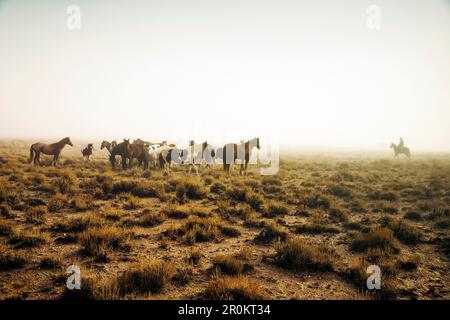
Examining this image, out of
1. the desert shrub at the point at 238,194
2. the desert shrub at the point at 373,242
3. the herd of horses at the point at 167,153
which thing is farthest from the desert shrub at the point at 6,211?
the herd of horses at the point at 167,153

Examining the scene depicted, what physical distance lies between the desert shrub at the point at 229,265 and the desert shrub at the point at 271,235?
1904 millimetres

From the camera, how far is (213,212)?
10219 mm

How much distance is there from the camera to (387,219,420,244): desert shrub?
7.80 m

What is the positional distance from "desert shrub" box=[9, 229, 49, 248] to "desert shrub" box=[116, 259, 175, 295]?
3264 mm

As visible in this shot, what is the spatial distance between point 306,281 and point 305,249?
1128 mm

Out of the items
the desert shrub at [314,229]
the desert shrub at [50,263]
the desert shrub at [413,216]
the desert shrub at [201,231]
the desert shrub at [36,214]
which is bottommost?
the desert shrub at [413,216]

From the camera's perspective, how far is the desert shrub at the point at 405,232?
7801 mm

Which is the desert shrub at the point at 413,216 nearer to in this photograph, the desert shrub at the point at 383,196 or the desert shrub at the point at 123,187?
the desert shrub at the point at 383,196

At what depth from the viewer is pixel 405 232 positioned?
810 cm

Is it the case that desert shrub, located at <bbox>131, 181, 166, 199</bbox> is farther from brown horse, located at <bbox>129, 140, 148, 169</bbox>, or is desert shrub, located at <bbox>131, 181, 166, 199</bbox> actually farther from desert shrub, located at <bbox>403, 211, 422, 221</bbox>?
desert shrub, located at <bbox>403, 211, 422, 221</bbox>

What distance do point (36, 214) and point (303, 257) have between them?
8960mm

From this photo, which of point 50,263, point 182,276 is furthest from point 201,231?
point 50,263
